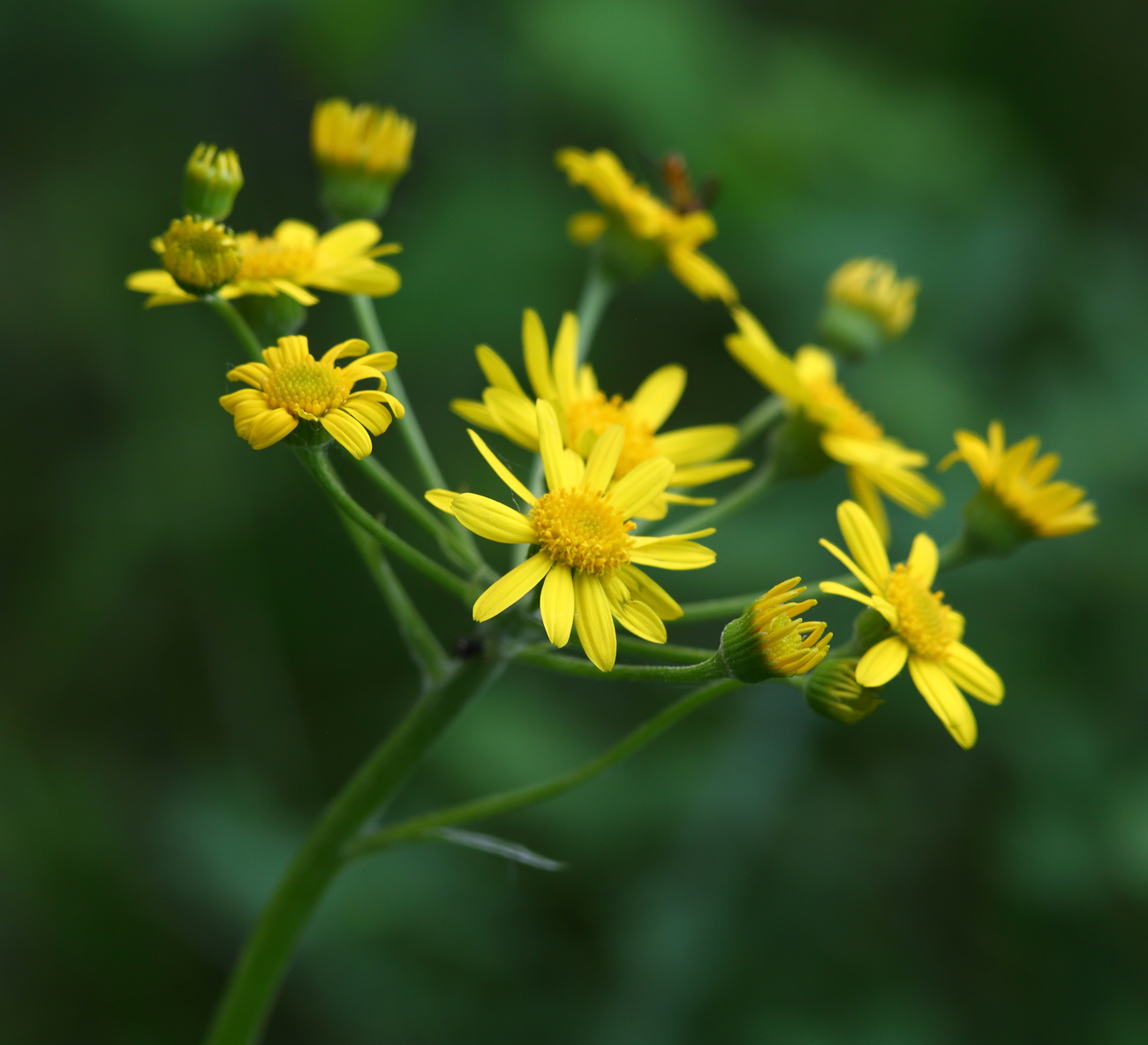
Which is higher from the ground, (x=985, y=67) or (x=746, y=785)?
(x=985, y=67)

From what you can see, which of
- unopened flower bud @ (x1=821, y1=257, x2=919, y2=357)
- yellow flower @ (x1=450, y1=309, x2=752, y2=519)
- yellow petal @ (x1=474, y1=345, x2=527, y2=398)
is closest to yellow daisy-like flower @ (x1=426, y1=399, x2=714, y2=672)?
yellow flower @ (x1=450, y1=309, x2=752, y2=519)

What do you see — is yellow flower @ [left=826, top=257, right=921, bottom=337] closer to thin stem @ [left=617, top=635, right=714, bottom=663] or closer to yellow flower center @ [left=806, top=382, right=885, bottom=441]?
yellow flower center @ [left=806, top=382, right=885, bottom=441]

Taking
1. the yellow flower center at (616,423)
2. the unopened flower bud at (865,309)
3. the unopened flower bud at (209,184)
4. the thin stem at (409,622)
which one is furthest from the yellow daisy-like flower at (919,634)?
the unopened flower bud at (209,184)

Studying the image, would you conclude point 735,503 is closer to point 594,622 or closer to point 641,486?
point 641,486

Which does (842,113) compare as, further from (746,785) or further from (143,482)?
(143,482)

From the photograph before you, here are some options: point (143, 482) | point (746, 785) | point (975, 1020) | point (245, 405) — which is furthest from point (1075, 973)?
point (143, 482)

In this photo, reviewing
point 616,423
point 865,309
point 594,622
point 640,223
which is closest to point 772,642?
point 594,622

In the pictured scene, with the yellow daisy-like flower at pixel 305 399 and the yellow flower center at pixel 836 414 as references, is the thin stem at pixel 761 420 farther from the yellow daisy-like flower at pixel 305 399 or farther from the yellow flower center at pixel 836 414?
the yellow daisy-like flower at pixel 305 399
